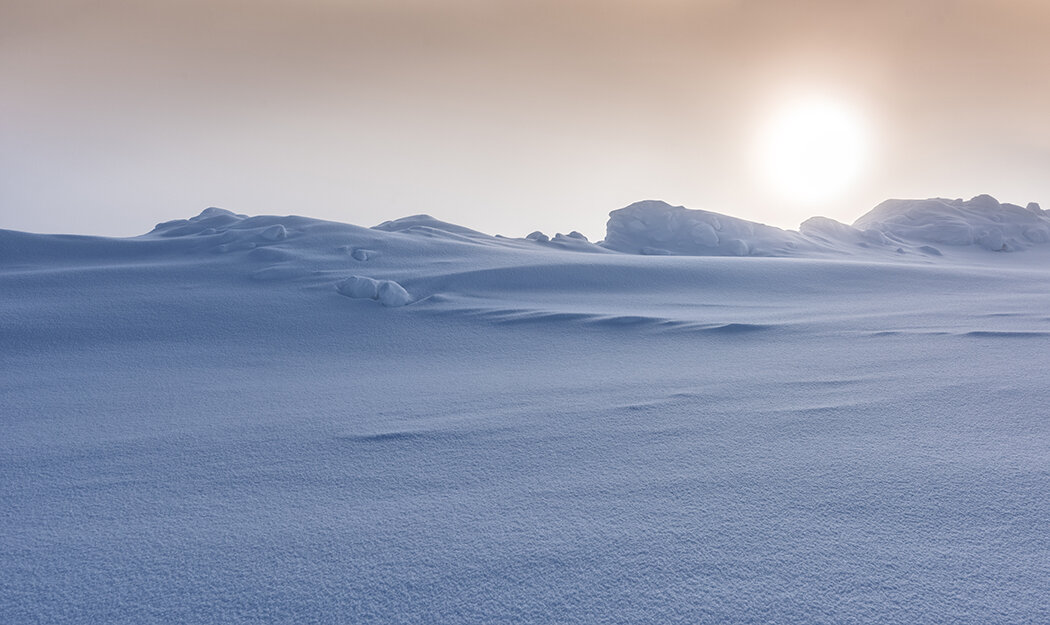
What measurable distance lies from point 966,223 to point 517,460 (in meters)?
20.9

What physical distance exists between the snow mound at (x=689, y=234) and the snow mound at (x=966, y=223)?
5202 mm

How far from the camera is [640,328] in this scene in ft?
16.6

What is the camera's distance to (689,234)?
1498 cm

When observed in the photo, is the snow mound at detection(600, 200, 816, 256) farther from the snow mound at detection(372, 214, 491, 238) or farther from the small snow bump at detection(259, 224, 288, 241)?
the small snow bump at detection(259, 224, 288, 241)

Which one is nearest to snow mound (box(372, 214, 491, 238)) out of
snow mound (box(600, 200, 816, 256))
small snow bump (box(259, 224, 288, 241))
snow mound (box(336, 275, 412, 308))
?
small snow bump (box(259, 224, 288, 241))

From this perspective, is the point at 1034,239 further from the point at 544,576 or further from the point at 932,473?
the point at 544,576

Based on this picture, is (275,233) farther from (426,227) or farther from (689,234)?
(689,234)

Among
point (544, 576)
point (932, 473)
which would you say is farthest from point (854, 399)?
point (544, 576)

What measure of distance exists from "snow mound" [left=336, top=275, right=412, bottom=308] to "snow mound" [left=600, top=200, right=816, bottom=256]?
342 inches

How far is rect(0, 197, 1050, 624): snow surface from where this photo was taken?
1.50 metres

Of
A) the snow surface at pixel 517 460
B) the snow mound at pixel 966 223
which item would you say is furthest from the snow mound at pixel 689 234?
the snow surface at pixel 517 460

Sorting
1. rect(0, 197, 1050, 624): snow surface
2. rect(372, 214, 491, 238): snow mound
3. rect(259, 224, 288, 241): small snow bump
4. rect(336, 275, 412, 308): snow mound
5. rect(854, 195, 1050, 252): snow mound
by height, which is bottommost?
rect(0, 197, 1050, 624): snow surface

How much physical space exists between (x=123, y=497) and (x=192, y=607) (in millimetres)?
868

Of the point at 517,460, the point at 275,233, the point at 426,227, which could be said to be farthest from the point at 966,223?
the point at 517,460
